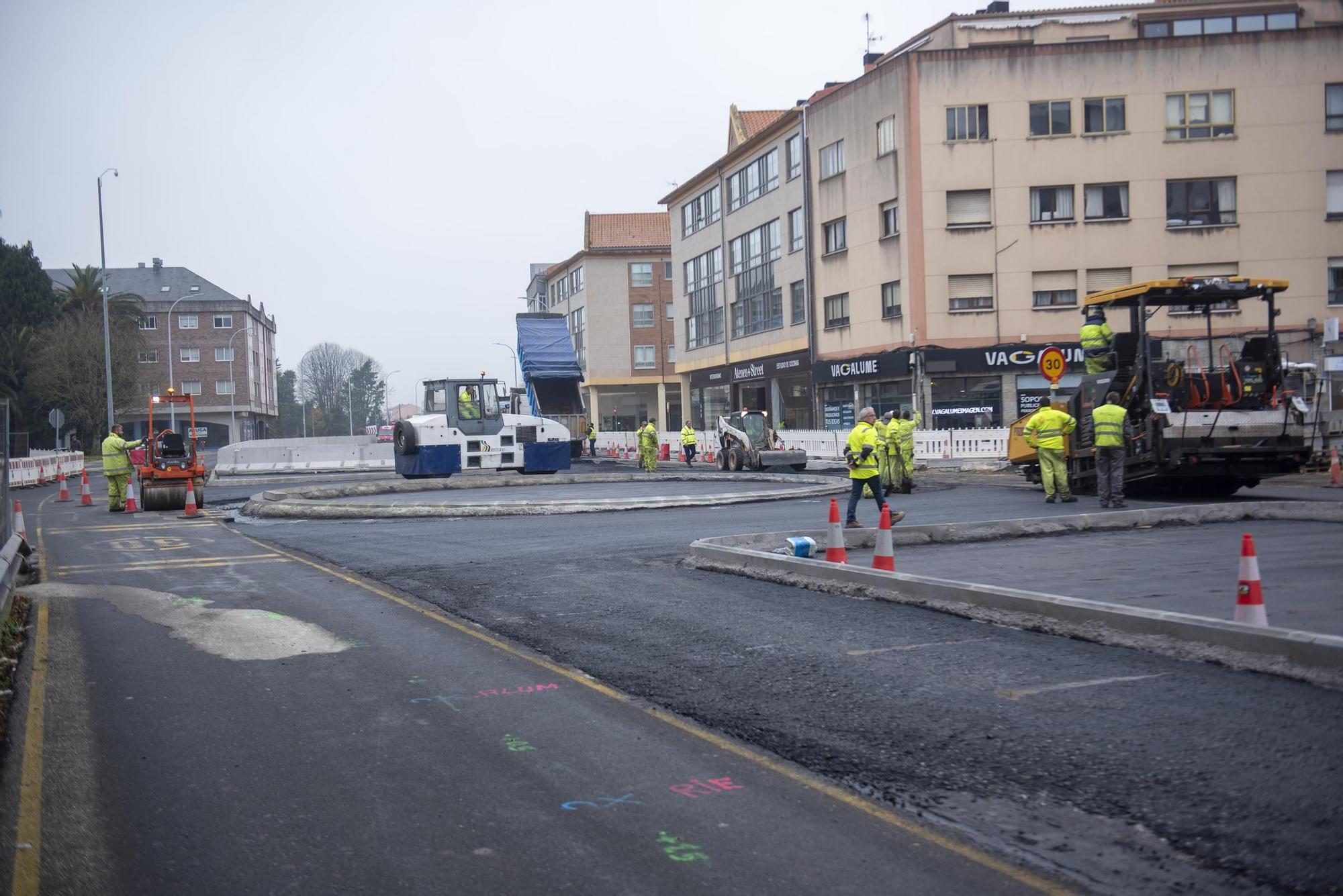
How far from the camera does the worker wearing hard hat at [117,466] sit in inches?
905

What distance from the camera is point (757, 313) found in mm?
50344

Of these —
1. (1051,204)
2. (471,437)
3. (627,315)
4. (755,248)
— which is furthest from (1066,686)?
(627,315)

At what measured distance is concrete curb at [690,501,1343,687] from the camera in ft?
20.6

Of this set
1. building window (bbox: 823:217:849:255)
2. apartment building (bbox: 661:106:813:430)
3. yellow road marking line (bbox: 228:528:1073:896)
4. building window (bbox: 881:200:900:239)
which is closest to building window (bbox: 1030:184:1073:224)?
building window (bbox: 881:200:900:239)

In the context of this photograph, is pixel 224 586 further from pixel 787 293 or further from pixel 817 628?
pixel 787 293

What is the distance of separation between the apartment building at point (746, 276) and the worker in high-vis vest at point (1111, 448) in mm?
28666

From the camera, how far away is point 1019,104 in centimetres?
3762

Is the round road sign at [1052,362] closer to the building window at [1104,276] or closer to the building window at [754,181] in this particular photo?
the building window at [1104,276]

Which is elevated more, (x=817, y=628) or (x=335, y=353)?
(x=335, y=353)

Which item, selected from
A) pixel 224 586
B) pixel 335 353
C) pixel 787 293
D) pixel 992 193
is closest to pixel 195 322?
pixel 335 353

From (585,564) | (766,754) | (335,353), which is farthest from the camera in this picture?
(335,353)

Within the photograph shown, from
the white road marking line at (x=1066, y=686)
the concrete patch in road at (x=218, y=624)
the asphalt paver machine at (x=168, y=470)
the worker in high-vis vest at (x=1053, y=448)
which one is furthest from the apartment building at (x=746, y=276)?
the white road marking line at (x=1066, y=686)

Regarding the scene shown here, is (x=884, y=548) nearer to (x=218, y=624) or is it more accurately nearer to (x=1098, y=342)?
(x=218, y=624)

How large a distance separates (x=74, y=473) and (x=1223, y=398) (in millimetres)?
44178
